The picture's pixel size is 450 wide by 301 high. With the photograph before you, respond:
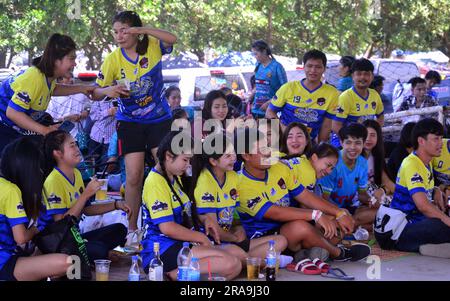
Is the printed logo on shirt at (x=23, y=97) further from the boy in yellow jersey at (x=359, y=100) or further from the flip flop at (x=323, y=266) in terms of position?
the boy in yellow jersey at (x=359, y=100)

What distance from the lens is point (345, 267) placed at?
6613mm

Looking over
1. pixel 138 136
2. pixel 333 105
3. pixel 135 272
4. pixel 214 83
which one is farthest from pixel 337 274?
pixel 214 83

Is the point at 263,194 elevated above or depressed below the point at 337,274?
above

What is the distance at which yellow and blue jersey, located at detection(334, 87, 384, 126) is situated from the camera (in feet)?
29.6

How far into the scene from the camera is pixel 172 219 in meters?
5.83

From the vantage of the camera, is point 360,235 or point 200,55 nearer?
point 360,235

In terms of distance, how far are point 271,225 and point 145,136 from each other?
55.2 inches

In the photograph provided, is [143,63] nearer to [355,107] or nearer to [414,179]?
[414,179]

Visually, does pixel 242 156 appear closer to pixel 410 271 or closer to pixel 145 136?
pixel 145 136

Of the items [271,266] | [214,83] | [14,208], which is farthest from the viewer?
[214,83]

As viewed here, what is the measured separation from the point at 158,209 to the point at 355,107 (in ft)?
13.0

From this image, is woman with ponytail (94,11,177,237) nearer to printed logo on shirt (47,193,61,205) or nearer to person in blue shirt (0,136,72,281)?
printed logo on shirt (47,193,61,205)

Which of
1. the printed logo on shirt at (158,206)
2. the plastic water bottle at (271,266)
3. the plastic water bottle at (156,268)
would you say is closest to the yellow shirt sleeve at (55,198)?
the printed logo on shirt at (158,206)

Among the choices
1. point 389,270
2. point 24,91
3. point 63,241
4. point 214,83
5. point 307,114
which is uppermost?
point 214,83
